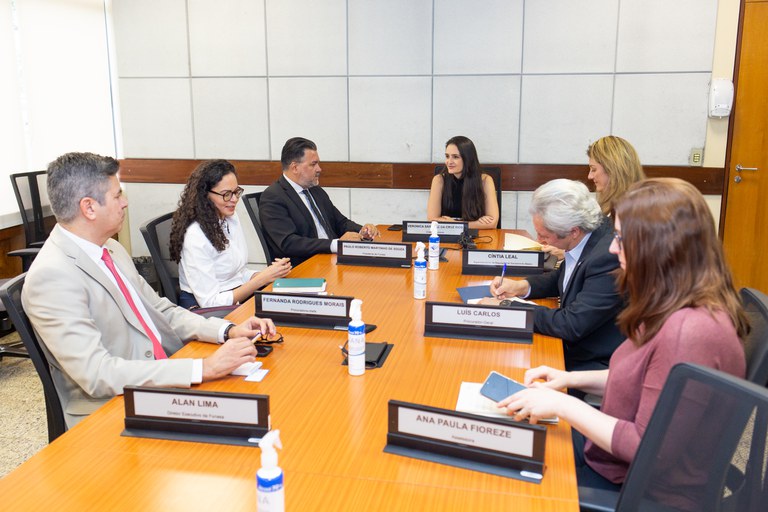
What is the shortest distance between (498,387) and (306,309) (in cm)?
87

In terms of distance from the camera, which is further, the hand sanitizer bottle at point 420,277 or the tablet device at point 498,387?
the hand sanitizer bottle at point 420,277

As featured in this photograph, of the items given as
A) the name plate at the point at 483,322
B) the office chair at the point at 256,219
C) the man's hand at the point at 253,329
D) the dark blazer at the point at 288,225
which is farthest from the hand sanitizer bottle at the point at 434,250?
the man's hand at the point at 253,329

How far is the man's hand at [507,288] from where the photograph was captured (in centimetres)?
263

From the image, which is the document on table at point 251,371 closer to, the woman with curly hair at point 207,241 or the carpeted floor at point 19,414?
the woman with curly hair at point 207,241

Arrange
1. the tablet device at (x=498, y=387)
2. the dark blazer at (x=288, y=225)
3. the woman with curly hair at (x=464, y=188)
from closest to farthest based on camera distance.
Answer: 1. the tablet device at (x=498, y=387)
2. the dark blazer at (x=288, y=225)
3. the woman with curly hair at (x=464, y=188)

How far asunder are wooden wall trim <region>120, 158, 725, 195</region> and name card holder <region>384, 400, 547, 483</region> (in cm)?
405

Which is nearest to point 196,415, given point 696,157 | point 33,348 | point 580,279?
point 33,348

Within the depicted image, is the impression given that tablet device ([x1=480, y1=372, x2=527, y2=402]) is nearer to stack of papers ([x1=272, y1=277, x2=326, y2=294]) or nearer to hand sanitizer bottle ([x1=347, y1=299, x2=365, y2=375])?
hand sanitizer bottle ([x1=347, y1=299, x2=365, y2=375])

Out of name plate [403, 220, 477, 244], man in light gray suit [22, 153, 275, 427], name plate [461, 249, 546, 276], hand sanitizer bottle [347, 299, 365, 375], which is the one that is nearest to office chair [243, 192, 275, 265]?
name plate [403, 220, 477, 244]

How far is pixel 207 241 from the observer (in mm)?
3082

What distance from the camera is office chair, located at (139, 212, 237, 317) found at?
2.92m

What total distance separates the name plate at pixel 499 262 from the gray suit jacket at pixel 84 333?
1614 millimetres

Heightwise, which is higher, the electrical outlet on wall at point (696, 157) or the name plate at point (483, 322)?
the electrical outlet on wall at point (696, 157)

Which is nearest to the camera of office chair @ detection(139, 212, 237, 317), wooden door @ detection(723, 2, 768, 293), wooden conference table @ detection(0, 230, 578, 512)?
wooden conference table @ detection(0, 230, 578, 512)
